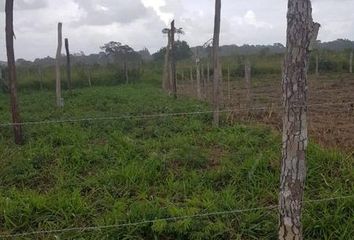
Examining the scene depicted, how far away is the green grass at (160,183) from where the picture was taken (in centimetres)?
385

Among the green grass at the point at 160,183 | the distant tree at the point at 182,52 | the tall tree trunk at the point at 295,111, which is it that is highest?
the distant tree at the point at 182,52

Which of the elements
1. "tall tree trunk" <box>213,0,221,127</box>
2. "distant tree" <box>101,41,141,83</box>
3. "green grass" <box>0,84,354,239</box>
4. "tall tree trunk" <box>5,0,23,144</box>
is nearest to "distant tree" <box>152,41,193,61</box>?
"distant tree" <box>101,41,141,83</box>

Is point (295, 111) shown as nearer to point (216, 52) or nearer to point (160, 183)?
point (160, 183)

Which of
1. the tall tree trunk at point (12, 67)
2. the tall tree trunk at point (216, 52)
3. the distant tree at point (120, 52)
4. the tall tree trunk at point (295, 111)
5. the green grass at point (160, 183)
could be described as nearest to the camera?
the tall tree trunk at point (295, 111)

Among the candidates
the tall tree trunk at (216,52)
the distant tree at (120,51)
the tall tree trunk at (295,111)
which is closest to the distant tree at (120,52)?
the distant tree at (120,51)

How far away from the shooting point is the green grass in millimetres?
3850

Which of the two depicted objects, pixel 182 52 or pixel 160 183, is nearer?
pixel 160 183

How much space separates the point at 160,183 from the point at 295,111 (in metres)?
2.61

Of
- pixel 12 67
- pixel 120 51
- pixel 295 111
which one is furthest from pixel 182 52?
pixel 295 111

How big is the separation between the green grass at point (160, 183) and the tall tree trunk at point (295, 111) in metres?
0.88

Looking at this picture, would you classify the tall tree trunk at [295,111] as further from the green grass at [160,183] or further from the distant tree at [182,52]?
the distant tree at [182,52]

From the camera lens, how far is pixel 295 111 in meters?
2.74

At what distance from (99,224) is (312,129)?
180 inches

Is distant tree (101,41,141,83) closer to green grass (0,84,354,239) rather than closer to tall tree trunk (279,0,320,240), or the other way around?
green grass (0,84,354,239)
